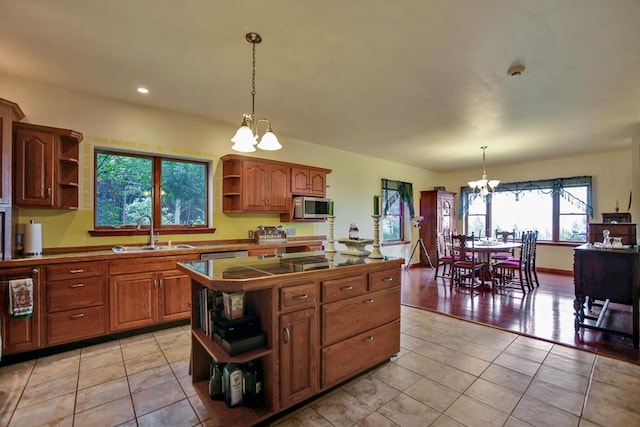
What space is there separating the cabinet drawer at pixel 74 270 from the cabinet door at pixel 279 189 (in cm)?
215

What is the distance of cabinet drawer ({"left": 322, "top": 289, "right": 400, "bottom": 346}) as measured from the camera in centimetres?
197

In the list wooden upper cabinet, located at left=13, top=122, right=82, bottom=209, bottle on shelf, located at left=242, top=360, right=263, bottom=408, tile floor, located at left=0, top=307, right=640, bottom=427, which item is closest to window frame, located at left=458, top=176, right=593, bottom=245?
tile floor, located at left=0, top=307, right=640, bottom=427

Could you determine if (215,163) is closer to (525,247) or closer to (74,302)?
(74,302)

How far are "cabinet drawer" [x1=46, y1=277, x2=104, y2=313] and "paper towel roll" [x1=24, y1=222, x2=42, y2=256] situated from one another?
0.42 metres

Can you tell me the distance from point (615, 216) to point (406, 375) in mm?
4414

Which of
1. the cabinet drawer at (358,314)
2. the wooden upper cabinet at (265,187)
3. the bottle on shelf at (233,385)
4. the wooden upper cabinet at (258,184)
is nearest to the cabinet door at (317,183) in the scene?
the wooden upper cabinet at (258,184)

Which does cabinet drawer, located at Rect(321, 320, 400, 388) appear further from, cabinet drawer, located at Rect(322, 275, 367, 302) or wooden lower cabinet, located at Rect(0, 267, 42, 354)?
wooden lower cabinet, located at Rect(0, 267, 42, 354)

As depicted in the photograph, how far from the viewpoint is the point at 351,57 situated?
2.47 m

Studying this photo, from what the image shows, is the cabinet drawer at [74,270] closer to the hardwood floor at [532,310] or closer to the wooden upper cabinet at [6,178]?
the wooden upper cabinet at [6,178]

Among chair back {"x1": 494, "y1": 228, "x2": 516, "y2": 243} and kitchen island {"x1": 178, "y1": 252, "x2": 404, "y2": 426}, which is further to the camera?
chair back {"x1": 494, "y1": 228, "x2": 516, "y2": 243}

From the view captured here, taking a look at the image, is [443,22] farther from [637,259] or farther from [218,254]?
[218,254]

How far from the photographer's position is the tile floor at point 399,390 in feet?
5.94

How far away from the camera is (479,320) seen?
3494 mm

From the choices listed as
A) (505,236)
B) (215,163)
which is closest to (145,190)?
(215,163)
